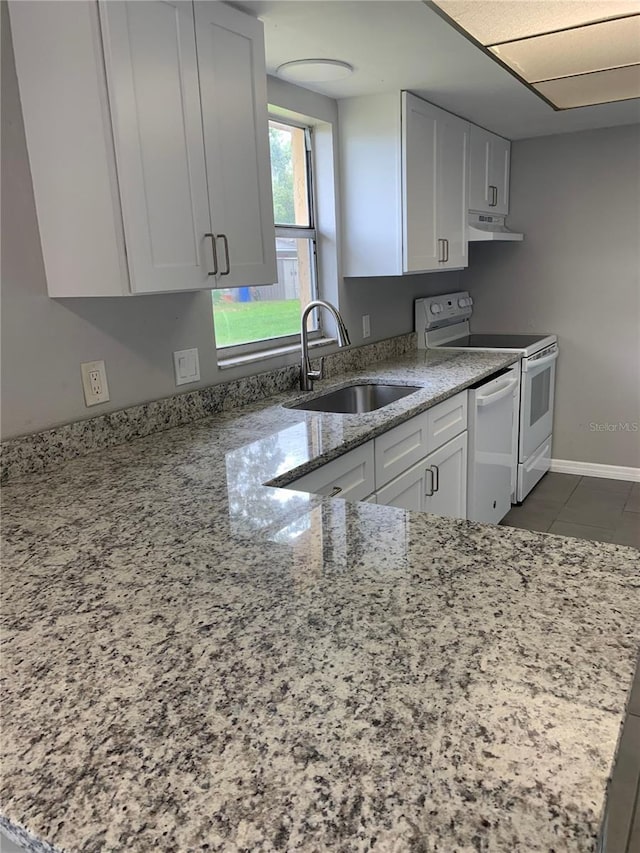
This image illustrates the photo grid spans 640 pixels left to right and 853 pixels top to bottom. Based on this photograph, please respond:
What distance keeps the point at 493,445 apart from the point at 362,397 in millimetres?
830

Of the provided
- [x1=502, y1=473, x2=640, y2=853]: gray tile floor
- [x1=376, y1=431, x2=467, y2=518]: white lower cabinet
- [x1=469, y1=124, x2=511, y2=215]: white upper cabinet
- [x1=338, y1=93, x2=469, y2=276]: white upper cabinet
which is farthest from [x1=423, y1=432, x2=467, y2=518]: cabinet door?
[x1=469, y1=124, x2=511, y2=215]: white upper cabinet

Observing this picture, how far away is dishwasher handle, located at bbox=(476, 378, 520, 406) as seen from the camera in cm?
287

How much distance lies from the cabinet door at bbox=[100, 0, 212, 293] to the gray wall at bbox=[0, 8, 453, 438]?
0.29 m

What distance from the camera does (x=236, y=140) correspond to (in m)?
1.80

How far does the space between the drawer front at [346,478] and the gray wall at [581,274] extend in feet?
8.53

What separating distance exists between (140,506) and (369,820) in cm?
93

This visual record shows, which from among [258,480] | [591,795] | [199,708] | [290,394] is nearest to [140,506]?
[258,480]

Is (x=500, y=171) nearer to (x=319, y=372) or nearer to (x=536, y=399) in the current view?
(x=536, y=399)

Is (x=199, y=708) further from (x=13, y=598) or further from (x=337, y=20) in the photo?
(x=337, y=20)

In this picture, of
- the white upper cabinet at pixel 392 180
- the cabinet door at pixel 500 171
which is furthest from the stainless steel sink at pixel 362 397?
the cabinet door at pixel 500 171

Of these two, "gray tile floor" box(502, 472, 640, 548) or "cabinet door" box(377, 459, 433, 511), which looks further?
"gray tile floor" box(502, 472, 640, 548)

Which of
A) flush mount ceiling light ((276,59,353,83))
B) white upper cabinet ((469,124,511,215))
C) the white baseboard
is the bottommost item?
the white baseboard

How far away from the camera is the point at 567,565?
102cm

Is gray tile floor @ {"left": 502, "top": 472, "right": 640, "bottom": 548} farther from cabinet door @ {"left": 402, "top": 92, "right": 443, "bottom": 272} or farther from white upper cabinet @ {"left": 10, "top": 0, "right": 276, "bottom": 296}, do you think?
white upper cabinet @ {"left": 10, "top": 0, "right": 276, "bottom": 296}
